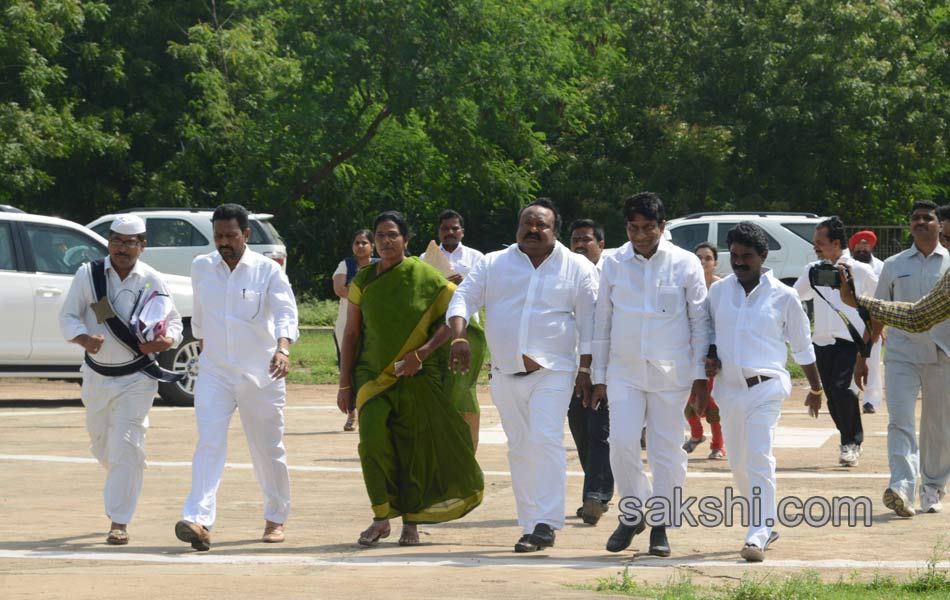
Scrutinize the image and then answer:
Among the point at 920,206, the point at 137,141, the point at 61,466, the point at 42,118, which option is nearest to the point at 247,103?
the point at 137,141

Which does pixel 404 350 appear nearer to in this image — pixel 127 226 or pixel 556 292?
pixel 556 292

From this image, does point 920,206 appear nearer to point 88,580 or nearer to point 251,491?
point 251,491

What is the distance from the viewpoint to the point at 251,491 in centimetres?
1091

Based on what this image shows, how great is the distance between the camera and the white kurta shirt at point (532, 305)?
848 cm

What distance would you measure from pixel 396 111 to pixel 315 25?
241 cm

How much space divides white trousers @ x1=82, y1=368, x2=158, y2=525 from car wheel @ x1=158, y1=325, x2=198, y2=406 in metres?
7.35

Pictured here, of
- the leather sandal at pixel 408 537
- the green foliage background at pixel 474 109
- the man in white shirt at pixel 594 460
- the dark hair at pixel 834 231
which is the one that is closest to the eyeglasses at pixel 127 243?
the leather sandal at pixel 408 537

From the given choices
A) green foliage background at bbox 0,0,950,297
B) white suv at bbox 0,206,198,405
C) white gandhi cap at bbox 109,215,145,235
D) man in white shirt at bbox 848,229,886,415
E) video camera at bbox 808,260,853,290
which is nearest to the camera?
video camera at bbox 808,260,853,290

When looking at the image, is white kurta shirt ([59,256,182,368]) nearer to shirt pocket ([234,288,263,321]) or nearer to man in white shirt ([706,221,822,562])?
shirt pocket ([234,288,263,321])

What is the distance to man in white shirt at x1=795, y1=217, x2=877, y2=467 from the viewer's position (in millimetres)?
11922

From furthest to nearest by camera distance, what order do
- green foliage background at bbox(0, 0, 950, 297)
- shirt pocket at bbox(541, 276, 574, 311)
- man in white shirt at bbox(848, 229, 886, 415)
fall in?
1. green foliage background at bbox(0, 0, 950, 297)
2. man in white shirt at bbox(848, 229, 886, 415)
3. shirt pocket at bbox(541, 276, 574, 311)

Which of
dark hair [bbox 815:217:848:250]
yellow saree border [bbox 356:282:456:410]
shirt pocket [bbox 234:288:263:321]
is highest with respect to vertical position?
dark hair [bbox 815:217:848:250]

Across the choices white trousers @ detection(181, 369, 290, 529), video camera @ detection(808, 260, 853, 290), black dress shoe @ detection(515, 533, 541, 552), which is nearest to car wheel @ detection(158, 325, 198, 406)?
white trousers @ detection(181, 369, 290, 529)

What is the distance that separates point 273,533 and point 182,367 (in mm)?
8150
